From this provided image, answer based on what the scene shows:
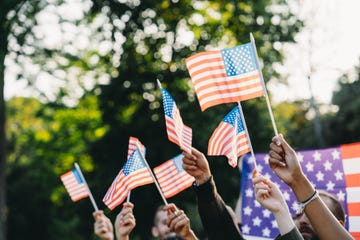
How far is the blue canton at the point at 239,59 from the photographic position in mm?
3459

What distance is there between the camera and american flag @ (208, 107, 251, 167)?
3.74 metres

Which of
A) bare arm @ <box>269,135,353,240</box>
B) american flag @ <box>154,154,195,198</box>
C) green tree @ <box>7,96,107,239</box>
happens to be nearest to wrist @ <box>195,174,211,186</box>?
bare arm @ <box>269,135,353,240</box>

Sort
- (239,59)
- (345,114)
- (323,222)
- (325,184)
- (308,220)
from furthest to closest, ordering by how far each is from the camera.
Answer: (345,114) < (325,184) < (239,59) < (308,220) < (323,222)

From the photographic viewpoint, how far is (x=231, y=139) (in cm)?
375

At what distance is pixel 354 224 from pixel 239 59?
2.12m

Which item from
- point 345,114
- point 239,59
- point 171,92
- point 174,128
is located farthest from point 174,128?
point 345,114

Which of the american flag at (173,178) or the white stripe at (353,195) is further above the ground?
the american flag at (173,178)

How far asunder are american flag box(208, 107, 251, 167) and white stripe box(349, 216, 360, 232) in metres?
1.46

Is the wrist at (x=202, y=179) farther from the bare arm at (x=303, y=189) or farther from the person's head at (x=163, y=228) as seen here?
the person's head at (x=163, y=228)

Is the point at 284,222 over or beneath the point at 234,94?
beneath

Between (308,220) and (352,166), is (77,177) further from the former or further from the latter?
(352,166)

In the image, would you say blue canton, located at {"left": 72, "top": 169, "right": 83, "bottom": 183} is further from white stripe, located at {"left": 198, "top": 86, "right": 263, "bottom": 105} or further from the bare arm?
the bare arm

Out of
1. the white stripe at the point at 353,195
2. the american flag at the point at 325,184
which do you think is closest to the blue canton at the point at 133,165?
the american flag at the point at 325,184

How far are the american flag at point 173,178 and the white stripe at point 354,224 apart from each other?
155 centimetres
